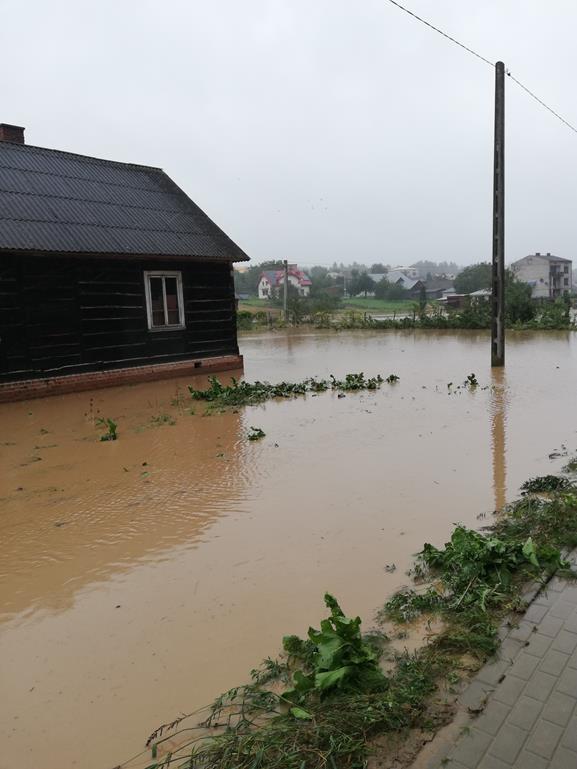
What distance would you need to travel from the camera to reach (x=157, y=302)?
582 inches

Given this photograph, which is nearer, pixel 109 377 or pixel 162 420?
pixel 162 420

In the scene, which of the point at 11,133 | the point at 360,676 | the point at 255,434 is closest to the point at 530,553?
the point at 360,676

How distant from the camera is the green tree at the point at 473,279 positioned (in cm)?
9244

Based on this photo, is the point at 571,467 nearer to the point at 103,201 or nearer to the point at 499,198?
the point at 499,198

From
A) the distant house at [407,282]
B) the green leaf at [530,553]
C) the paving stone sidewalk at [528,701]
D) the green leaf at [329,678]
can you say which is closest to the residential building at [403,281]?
the distant house at [407,282]

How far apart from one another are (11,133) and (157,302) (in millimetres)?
6144

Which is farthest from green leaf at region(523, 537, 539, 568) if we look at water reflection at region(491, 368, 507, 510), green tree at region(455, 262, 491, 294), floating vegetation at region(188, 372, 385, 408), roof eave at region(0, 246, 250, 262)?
green tree at region(455, 262, 491, 294)

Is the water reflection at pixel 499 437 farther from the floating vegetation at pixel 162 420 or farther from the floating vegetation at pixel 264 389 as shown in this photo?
the floating vegetation at pixel 162 420

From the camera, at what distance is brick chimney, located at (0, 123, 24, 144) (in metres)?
15.1

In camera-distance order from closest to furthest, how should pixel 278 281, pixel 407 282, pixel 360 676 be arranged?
1. pixel 360 676
2. pixel 278 281
3. pixel 407 282

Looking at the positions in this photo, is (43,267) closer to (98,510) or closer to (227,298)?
(227,298)

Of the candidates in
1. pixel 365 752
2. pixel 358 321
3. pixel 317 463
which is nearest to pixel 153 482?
pixel 317 463

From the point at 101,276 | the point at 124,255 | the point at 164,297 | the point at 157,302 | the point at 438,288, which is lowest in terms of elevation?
the point at 157,302

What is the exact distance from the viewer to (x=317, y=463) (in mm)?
7035
